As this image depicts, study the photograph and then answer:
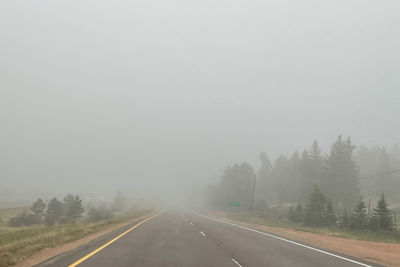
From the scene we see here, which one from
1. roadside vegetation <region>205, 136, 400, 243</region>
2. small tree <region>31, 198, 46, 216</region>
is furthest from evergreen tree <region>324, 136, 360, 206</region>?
small tree <region>31, 198, 46, 216</region>

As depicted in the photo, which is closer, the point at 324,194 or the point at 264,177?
the point at 324,194

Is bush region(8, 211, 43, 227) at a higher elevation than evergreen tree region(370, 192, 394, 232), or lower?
Result: lower

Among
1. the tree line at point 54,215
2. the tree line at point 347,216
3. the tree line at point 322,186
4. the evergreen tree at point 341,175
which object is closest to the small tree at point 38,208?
the tree line at point 54,215

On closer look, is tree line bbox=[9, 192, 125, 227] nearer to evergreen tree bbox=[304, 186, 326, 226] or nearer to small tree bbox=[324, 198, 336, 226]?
evergreen tree bbox=[304, 186, 326, 226]

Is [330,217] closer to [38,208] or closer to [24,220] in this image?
[24,220]

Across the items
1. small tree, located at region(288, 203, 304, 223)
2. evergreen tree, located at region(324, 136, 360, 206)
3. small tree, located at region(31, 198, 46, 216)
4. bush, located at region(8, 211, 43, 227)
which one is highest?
evergreen tree, located at region(324, 136, 360, 206)

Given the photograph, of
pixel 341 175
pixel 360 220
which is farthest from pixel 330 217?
pixel 341 175

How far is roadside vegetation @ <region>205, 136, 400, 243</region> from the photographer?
3759 cm

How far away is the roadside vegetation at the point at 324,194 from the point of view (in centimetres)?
3759

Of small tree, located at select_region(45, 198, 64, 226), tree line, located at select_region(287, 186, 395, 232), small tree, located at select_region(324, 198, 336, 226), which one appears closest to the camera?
tree line, located at select_region(287, 186, 395, 232)

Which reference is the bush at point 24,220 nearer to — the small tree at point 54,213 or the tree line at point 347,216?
the small tree at point 54,213

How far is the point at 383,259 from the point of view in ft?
41.6

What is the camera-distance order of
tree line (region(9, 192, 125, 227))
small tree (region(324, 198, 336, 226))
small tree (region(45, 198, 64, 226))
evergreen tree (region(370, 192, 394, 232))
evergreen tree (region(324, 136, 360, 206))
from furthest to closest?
evergreen tree (region(324, 136, 360, 206)), small tree (region(45, 198, 64, 226)), tree line (region(9, 192, 125, 227)), small tree (region(324, 198, 336, 226)), evergreen tree (region(370, 192, 394, 232))

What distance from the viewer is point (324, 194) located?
6962 centimetres
